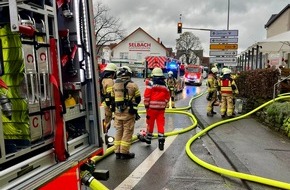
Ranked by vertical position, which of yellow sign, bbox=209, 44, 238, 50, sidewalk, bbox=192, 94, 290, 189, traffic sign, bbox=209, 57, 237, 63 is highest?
yellow sign, bbox=209, 44, 238, 50

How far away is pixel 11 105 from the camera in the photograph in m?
2.53

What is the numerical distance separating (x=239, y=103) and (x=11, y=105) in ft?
33.5

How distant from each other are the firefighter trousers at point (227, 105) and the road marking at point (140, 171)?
4423mm

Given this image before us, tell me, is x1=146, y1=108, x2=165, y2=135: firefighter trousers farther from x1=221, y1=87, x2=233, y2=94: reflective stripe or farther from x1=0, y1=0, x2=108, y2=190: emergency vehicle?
x1=221, y1=87, x2=233, y2=94: reflective stripe

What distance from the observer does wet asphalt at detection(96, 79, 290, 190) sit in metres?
4.96

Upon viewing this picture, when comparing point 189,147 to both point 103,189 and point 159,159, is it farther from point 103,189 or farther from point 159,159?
point 103,189

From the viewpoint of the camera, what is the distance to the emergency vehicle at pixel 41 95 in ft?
7.88

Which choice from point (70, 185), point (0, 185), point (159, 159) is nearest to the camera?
point (0, 185)

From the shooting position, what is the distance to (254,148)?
22.5 ft

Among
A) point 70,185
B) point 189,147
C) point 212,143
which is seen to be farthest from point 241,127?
point 70,185

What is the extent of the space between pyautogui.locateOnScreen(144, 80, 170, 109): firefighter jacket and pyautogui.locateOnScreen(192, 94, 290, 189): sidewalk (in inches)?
59.6

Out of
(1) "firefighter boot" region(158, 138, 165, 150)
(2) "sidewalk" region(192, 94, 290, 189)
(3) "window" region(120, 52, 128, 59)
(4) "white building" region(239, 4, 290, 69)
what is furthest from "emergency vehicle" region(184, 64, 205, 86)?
(3) "window" region(120, 52, 128, 59)

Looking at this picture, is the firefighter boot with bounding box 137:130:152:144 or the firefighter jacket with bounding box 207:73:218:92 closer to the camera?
the firefighter boot with bounding box 137:130:152:144

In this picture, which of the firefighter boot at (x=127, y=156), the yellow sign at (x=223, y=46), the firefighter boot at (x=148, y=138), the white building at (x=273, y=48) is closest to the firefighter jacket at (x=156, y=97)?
the firefighter boot at (x=148, y=138)
